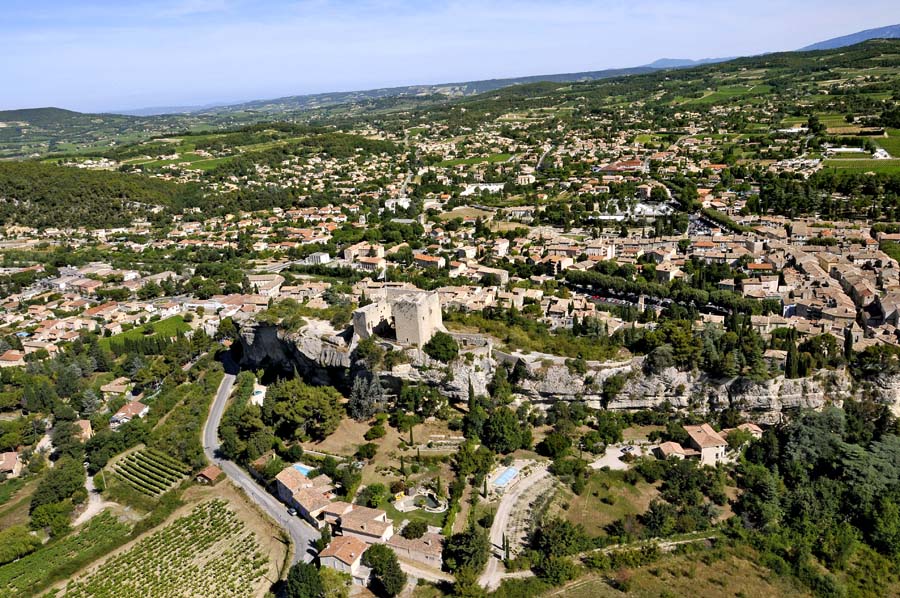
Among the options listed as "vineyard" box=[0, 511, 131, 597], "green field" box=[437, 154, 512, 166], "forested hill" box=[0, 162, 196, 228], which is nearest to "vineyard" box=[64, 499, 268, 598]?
"vineyard" box=[0, 511, 131, 597]

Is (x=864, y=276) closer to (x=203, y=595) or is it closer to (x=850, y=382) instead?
(x=850, y=382)

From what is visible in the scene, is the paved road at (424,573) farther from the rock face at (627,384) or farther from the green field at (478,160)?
the green field at (478,160)

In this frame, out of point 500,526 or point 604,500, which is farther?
point 604,500

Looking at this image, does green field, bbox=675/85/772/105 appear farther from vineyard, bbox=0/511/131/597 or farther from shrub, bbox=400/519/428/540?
vineyard, bbox=0/511/131/597

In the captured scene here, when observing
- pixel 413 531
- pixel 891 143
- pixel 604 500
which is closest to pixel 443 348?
pixel 413 531

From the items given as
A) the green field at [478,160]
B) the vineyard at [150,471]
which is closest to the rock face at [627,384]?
the vineyard at [150,471]

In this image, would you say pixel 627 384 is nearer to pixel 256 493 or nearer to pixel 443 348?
pixel 443 348

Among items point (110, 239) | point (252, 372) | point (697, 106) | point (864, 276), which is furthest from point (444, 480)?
point (697, 106)
